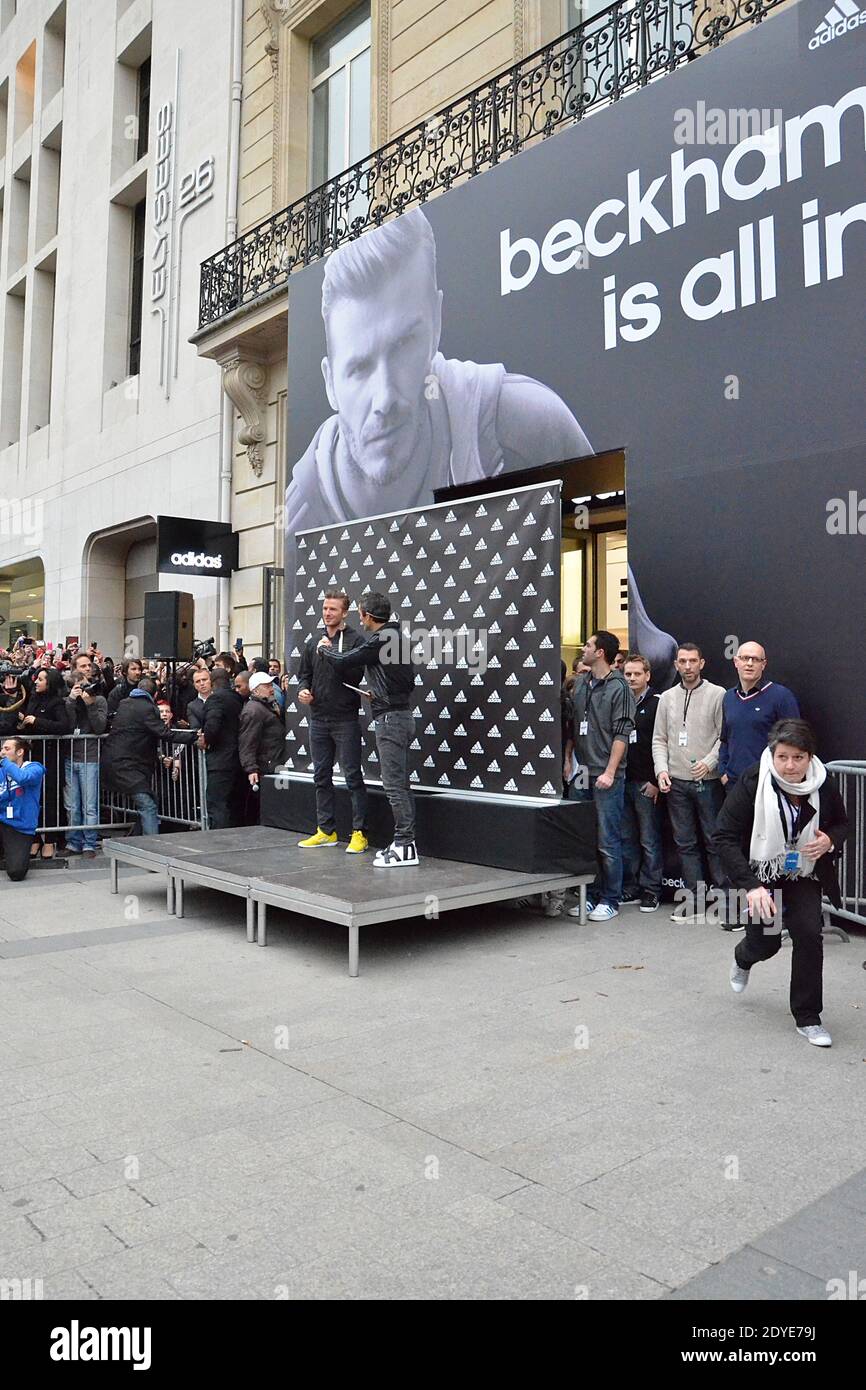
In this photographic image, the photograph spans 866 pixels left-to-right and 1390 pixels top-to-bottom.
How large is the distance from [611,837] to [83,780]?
606 centimetres

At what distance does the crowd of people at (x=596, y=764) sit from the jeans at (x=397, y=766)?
1 cm

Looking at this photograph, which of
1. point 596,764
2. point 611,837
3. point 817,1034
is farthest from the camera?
point 596,764

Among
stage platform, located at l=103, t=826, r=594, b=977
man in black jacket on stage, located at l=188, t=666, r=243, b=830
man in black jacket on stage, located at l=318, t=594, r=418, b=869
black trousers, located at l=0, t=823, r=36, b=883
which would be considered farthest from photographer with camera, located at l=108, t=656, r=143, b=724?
man in black jacket on stage, located at l=318, t=594, r=418, b=869

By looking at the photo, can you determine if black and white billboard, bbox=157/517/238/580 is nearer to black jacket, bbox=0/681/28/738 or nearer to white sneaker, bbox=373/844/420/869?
black jacket, bbox=0/681/28/738

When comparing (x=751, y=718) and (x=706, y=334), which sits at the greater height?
(x=706, y=334)

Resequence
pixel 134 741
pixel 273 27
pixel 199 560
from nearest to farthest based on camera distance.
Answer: pixel 134 741
pixel 199 560
pixel 273 27

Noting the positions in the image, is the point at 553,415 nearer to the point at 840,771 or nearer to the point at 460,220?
the point at 460,220

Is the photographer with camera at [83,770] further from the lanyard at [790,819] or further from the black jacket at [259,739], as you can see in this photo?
the lanyard at [790,819]

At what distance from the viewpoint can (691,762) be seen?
743 cm

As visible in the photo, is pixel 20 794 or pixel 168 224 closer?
pixel 20 794

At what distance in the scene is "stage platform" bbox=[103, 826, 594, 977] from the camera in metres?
6.19

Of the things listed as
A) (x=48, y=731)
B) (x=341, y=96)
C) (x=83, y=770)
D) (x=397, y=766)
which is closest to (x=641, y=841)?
(x=397, y=766)

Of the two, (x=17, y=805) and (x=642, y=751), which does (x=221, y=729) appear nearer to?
(x=17, y=805)

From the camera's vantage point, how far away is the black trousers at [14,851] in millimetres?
9344
